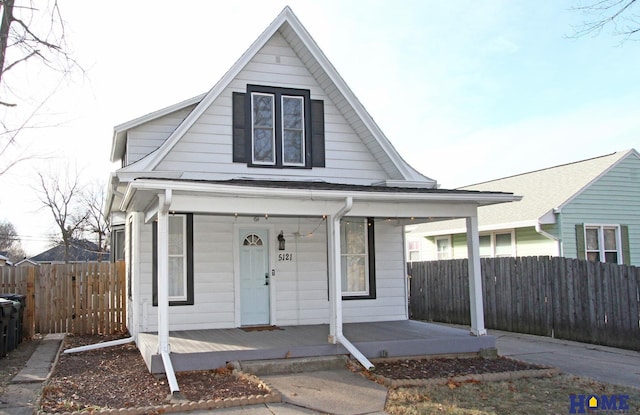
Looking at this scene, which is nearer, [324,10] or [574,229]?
[324,10]

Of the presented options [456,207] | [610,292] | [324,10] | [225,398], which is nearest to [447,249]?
[610,292]

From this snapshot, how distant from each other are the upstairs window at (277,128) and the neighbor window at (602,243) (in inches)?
356

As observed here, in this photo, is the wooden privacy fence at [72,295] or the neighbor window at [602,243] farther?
the neighbor window at [602,243]

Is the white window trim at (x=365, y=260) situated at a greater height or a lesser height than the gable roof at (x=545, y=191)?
lesser

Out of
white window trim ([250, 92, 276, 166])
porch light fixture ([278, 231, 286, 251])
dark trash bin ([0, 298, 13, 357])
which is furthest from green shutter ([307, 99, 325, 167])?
dark trash bin ([0, 298, 13, 357])

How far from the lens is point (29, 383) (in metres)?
8.03

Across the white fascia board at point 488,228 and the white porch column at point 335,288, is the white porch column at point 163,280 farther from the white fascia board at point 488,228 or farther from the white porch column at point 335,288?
the white fascia board at point 488,228

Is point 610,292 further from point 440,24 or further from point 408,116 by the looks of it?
point 408,116

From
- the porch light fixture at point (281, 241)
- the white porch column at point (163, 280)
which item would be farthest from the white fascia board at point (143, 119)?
the white porch column at point (163, 280)

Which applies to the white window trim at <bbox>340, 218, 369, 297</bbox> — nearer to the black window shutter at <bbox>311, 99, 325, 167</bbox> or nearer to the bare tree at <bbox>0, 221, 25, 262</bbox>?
the black window shutter at <bbox>311, 99, 325, 167</bbox>

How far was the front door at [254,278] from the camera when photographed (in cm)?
1129

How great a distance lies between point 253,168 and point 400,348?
474cm

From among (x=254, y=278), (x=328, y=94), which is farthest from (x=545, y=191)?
(x=254, y=278)

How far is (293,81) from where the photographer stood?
11.9 m
